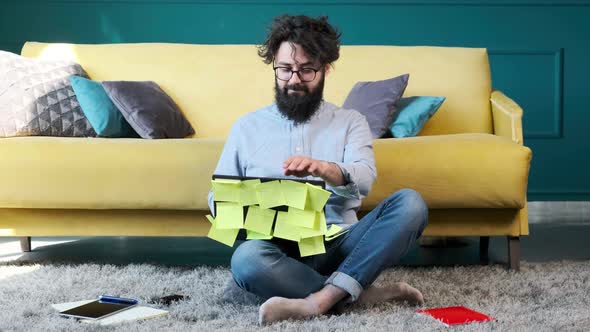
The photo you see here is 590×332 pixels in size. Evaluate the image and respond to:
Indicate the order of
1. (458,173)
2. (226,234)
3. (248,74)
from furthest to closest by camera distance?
(248,74) < (458,173) < (226,234)

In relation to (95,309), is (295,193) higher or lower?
higher

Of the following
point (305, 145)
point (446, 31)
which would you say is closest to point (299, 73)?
point (305, 145)

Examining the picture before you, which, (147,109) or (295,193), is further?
(147,109)

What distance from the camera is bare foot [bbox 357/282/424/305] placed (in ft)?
7.40

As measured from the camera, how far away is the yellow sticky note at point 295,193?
2061 mm

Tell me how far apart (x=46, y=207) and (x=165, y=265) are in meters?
0.46

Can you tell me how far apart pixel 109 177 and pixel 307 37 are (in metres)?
1.00

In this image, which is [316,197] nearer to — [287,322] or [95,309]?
[287,322]

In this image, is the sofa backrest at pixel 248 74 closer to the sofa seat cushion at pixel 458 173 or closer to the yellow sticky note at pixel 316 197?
the sofa seat cushion at pixel 458 173

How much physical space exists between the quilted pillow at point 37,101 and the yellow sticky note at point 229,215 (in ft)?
4.79

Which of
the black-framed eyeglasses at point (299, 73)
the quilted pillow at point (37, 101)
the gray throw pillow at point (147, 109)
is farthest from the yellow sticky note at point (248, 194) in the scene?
the quilted pillow at point (37, 101)

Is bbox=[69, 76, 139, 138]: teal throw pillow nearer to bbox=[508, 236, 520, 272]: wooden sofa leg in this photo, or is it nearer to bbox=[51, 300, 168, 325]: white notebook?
bbox=[51, 300, 168, 325]: white notebook

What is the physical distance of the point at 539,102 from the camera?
4.70 metres

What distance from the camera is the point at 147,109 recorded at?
338 cm
